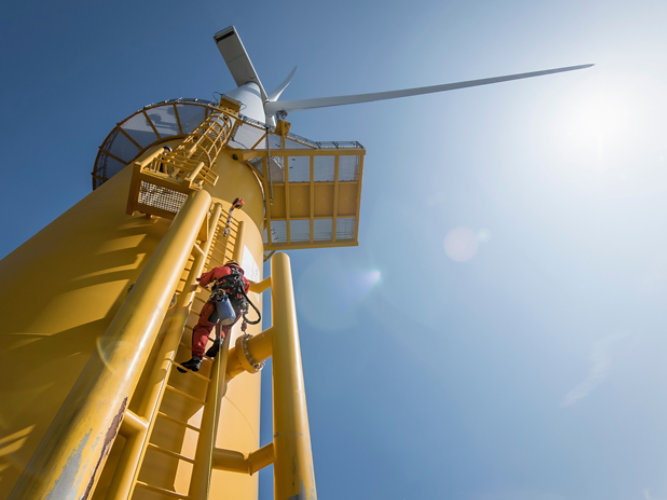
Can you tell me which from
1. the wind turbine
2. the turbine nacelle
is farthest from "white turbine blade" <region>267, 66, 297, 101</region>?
the wind turbine

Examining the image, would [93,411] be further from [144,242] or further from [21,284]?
[144,242]

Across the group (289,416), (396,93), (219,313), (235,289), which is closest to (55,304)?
(219,313)

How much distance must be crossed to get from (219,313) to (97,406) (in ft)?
7.76

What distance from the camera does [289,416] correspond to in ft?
9.30

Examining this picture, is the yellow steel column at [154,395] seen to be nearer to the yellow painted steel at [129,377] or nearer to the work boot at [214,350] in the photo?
the yellow painted steel at [129,377]

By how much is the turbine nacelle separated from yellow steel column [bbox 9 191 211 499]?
10.3 metres

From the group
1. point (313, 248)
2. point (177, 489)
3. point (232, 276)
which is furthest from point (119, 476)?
point (313, 248)

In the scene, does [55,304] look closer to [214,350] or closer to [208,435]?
[214,350]

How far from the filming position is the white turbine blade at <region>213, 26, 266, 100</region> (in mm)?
21875

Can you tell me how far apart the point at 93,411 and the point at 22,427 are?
175 cm

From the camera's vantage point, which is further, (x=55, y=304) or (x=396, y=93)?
(x=396, y=93)

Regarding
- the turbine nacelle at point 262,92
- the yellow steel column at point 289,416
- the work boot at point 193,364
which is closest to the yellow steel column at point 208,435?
the work boot at point 193,364

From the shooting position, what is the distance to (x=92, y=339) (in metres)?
3.64

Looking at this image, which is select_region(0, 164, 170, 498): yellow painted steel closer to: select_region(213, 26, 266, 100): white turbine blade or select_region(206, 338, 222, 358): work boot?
select_region(206, 338, 222, 358): work boot
